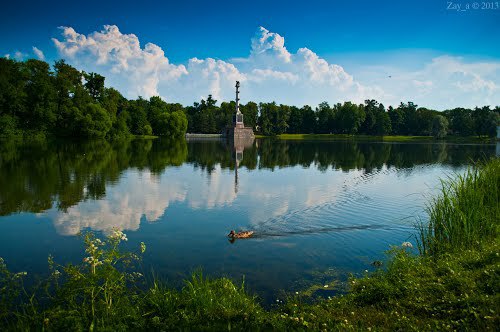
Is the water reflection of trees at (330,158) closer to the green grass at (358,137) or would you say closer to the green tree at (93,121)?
the green tree at (93,121)

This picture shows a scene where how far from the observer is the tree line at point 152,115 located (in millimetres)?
76562

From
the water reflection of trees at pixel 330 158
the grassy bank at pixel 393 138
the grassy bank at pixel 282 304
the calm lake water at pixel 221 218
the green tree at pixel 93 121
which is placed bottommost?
the calm lake water at pixel 221 218

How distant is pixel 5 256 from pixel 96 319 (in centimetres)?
698

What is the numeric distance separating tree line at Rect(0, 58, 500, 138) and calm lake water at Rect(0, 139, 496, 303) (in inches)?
2088

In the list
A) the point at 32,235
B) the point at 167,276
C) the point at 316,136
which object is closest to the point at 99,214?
the point at 32,235

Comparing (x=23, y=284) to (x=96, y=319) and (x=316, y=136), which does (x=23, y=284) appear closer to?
(x=96, y=319)

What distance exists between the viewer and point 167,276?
10.5 metres

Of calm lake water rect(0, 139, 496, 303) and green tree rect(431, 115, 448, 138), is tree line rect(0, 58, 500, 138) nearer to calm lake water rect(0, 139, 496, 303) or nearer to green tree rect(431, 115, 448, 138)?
green tree rect(431, 115, 448, 138)

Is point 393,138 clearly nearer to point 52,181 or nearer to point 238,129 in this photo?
point 238,129

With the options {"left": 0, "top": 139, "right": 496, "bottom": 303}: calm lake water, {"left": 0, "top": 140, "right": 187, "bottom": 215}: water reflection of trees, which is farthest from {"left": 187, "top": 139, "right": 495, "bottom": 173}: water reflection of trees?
{"left": 0, "top": 140, "right": 187, "bottom": 215}: water reflection of trees

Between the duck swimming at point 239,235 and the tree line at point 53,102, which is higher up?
the tree line at point 53,102

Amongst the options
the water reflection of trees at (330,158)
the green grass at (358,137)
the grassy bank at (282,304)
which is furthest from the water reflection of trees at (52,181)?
the green grass at (358,137)

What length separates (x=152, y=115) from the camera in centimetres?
12662

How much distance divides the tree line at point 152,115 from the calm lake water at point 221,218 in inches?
2088
